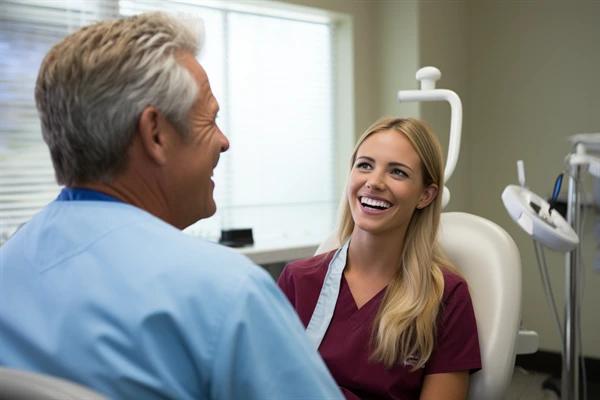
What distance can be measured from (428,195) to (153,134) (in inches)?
35.5

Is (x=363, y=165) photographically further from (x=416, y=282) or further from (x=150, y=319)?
(x=150, y=319)

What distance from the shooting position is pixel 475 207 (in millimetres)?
3762

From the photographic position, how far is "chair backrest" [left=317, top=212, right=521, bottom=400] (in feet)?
4.51

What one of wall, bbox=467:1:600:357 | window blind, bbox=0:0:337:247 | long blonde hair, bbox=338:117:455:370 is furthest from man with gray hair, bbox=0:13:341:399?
wall, bbox=467:1:600:357

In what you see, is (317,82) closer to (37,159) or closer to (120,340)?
(37,159)

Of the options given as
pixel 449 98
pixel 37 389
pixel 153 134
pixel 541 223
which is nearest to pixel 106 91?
pixel 153 134

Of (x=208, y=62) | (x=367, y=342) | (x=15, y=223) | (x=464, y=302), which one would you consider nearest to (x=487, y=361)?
(x=464, y=302)

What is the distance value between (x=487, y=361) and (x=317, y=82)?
93.6 inches

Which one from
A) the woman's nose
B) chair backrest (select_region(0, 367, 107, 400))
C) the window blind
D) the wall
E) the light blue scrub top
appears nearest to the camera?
chair backrest (select_region(0, 367, 107, 400))

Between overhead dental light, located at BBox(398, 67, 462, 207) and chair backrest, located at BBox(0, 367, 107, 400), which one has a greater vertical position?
overhead dental light, located at BBox(398, 67, 462, 207)

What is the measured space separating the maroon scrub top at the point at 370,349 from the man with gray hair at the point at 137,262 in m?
0.63

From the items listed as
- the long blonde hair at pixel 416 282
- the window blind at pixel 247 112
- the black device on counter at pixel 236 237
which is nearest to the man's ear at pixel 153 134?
the long blonde hair at pixel 416 282

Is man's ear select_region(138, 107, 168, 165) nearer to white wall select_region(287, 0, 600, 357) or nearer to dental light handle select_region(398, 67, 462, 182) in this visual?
dental light handle select_region(398, 67, 462, 182)

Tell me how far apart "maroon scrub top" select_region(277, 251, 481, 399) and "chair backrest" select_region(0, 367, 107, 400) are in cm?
88
